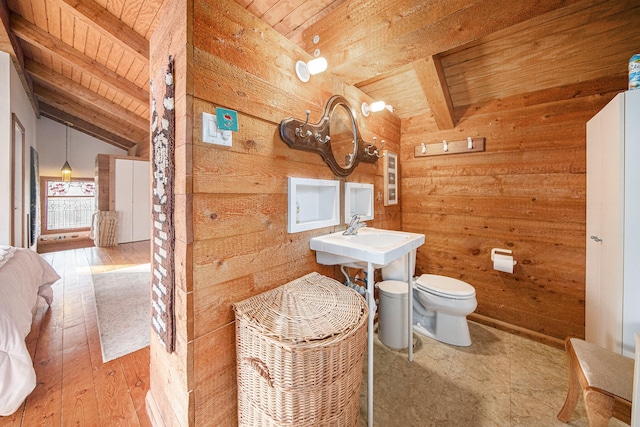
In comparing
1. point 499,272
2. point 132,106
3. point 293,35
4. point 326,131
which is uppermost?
point 132,106

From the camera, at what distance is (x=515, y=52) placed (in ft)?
5.80

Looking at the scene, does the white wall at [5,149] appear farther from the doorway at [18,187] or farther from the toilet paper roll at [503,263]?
the toilet paper roll at [503,263]

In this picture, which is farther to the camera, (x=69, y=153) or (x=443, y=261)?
(x=69, y=153)

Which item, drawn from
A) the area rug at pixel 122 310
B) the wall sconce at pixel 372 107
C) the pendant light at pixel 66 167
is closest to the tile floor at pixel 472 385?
the area rug at pixel 122 310

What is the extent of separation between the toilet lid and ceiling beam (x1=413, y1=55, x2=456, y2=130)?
4.78 feet

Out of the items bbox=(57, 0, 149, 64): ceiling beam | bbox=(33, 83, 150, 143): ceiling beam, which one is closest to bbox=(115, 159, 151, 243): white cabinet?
bbox=(33, 83, 150, 143): ceiling beam

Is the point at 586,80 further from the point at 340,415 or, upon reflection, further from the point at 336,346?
the point at 340,415

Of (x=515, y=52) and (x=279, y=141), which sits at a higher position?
(x=515, y=52)

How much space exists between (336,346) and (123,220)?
6218mm

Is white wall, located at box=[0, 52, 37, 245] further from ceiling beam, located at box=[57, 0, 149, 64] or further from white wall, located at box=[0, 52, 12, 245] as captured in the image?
ceiling beam, located at box=[57, 0, 149, 64]

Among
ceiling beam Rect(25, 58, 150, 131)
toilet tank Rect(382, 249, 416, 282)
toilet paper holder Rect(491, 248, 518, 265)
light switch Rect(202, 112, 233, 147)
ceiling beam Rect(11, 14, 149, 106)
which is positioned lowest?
toilet tank Rect(382, 249, 416, 282)

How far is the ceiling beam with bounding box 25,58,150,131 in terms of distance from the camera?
3605mm

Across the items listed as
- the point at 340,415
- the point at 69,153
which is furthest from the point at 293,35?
the point at 69,153

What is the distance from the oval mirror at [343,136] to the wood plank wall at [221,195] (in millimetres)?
387
